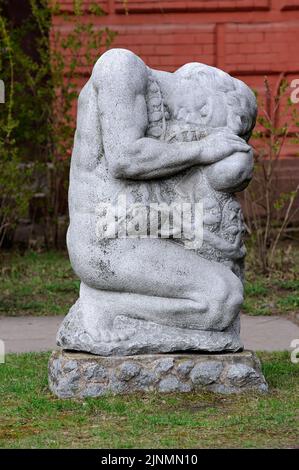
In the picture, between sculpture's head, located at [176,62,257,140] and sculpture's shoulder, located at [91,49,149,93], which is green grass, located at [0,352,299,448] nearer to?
sculpture's head, located at [176,62,257,140]

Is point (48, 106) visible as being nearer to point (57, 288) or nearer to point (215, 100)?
point (57, 288)

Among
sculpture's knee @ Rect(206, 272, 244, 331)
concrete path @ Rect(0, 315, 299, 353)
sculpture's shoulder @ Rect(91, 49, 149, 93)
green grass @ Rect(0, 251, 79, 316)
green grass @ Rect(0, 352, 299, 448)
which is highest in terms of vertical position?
sculpture's shoulder @ Rect(91, 49, 149, 93)

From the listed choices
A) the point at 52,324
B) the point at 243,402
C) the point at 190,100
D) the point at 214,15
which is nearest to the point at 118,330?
the point at 243,402

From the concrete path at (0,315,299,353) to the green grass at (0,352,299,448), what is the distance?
1.28 meters

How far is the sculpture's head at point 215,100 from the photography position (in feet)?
20.1

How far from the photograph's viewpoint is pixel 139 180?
6055mm

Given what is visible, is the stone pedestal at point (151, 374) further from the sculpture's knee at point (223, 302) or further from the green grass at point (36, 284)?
the green grass at point (36, 284)

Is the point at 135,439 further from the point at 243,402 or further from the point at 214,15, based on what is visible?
the point at 214,15

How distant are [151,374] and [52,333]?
229cm

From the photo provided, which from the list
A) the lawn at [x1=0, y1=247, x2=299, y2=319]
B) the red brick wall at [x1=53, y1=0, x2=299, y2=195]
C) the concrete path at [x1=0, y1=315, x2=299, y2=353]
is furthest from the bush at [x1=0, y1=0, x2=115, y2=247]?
the concrete path at [x1=0, y1=315, x2=299, y2=353]

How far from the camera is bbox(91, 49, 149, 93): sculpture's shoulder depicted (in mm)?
5895

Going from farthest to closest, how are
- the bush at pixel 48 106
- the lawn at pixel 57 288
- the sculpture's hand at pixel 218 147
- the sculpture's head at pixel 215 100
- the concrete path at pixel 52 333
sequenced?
the bush at pixel 48 106 → the lawn at pixel 57 288 → the concrete path at pixel 52 333 → the sculpture's head at pixel 215 100 → the sculpture's hand at pixel 218 147

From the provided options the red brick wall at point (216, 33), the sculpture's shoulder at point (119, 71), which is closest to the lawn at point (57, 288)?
the red brick wall at point (216, 33)

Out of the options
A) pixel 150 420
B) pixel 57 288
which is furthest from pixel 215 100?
pixel 57 288
